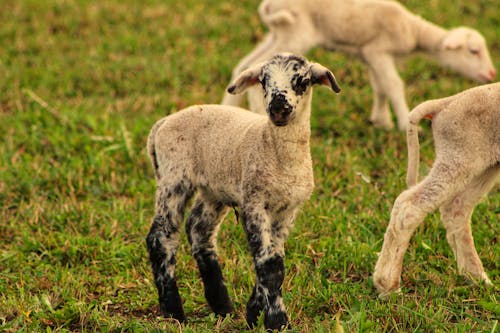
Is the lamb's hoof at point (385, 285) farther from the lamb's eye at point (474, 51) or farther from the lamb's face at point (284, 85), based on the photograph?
the lamb's eye at point (474, 51)

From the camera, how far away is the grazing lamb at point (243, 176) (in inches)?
169

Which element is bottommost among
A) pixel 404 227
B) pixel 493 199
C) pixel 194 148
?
pixel 493 199

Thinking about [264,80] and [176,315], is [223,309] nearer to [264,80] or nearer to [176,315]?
[176,315]

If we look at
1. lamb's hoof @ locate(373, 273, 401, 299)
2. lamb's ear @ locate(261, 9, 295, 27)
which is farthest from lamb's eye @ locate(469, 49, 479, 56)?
lamb's hoof @ locate(373, 273, 401, 299)

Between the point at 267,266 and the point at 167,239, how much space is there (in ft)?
2.47

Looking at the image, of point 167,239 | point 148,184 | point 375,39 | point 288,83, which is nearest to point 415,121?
point 288,83

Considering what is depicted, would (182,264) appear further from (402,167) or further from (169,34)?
(169,34)

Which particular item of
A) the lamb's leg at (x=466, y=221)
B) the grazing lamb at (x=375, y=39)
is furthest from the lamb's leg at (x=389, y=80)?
the lamb's leg at (x=466, y=221)

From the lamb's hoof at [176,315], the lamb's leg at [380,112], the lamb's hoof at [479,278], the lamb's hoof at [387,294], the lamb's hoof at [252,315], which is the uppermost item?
the lamb's hoof at [252,315]

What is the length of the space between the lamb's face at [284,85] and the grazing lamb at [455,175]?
1164 mm

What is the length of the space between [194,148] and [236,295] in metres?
1.04

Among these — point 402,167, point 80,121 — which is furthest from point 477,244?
point 80,121

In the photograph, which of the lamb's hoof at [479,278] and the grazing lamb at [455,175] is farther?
the lamb's hoof at [479,278]

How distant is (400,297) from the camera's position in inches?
191
